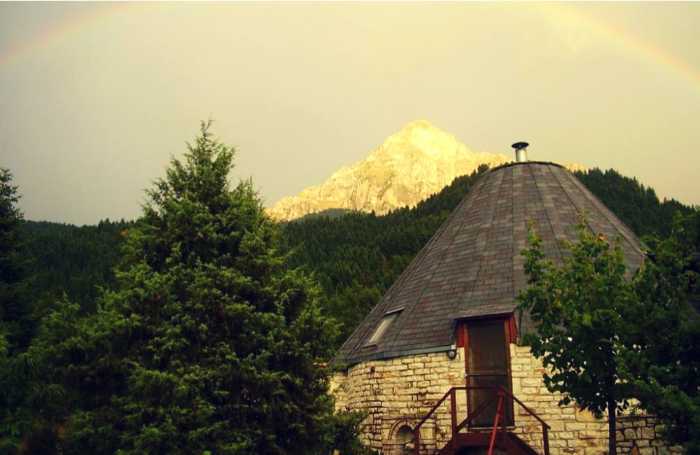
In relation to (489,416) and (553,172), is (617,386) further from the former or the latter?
(553,172)

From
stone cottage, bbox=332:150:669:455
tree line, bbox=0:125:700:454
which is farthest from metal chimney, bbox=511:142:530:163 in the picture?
tree line, bbox=0:125:700:454

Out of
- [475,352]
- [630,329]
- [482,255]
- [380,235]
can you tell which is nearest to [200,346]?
[475,352]

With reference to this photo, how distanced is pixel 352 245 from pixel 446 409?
4592 centimetres

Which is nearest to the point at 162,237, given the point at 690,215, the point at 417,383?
the point at 417,383

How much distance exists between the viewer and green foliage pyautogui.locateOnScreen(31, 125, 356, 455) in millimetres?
12438

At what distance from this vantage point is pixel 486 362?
56.5ft

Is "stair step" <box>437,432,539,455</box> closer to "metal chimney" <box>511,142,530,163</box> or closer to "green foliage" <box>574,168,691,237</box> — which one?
"metal chimney" <box>511,142,530,163</box>

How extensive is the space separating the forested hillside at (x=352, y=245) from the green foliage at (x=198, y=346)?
24.3 m

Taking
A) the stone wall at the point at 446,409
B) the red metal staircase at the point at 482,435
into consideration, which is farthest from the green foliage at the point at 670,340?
the red metal staircase at the point at 482,435

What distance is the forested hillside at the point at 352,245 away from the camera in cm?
4609

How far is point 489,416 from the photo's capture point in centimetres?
1706

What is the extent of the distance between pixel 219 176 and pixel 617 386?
938 cm

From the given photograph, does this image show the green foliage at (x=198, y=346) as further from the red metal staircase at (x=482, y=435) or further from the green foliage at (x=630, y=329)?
the green foliage at (x=630, y=329)

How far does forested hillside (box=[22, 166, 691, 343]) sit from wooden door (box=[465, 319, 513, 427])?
21.5m
